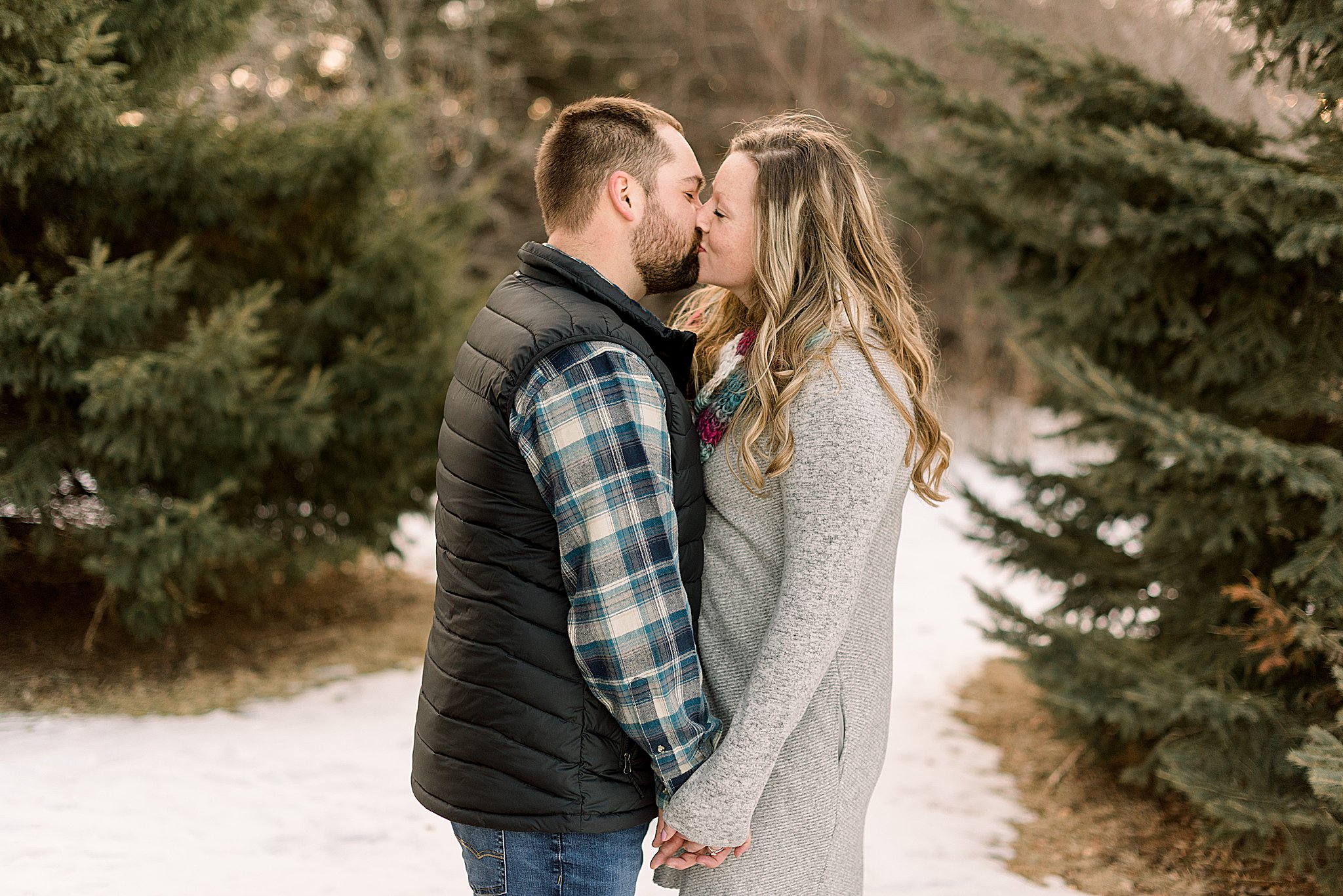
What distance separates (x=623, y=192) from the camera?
1765 millimetres

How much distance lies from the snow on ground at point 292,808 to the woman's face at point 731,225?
2.08 m

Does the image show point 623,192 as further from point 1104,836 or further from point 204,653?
point 204,653

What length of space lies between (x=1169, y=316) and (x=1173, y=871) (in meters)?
1.97

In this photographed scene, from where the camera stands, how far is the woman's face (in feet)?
6.18

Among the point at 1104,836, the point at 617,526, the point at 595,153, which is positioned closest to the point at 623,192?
the point at 595,153

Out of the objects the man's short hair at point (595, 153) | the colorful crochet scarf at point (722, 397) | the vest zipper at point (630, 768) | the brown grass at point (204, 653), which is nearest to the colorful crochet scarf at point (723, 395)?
the colorful crochet scarf at point (722, 397)

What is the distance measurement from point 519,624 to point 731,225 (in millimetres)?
892

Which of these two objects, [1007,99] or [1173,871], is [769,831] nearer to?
[1173,871]

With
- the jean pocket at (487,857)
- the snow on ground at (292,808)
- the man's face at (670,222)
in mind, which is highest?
the man's face at (670,222)

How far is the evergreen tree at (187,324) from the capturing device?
370cm

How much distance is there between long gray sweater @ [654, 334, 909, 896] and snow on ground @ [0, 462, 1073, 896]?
4.89 ft

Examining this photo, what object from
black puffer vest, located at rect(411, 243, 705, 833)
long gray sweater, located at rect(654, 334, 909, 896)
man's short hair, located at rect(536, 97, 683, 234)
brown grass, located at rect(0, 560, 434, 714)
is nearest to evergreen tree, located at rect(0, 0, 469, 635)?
brown grass, located at rect(0, 560, 434, 714)

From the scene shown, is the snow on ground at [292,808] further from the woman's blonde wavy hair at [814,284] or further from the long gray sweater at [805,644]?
the woman's blonde wavy hair at [814,284]

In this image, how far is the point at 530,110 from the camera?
41.8ft
